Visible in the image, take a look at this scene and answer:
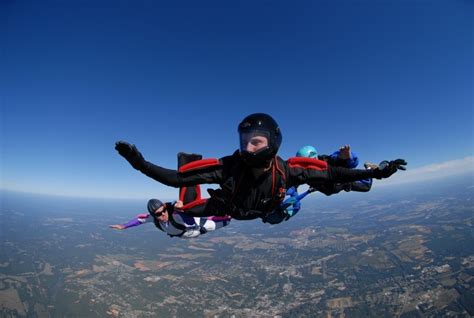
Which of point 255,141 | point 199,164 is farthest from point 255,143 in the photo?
point 199,164

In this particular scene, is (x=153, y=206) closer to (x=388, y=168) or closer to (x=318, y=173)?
(x=318, y=173)

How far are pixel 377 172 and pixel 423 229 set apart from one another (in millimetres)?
76034

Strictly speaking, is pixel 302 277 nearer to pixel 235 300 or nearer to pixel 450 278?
pixel 235 300

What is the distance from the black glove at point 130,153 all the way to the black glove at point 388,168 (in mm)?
2452

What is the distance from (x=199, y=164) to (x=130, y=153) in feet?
2.38

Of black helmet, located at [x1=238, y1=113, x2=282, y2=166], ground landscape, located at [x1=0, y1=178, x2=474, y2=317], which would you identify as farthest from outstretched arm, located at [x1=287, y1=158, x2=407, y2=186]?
ground landscape, located at [x1=0, y1=178, x2=474, y2=317]

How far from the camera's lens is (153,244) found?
242 feet

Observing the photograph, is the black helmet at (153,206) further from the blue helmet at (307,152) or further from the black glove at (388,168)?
the black glove at (388,168)

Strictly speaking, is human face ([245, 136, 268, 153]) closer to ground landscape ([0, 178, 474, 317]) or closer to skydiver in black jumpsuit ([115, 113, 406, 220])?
skydiver in black jumpsuit ([115, 113, 406, 220])

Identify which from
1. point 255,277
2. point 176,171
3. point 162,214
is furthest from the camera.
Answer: point 255,277

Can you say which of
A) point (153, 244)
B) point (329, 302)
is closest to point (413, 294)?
point (329, 302)

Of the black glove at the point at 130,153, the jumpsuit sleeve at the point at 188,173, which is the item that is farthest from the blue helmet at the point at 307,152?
the black glove at the point at 130,153

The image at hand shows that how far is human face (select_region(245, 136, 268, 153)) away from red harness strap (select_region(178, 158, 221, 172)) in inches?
16.0

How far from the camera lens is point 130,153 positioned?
220cm
